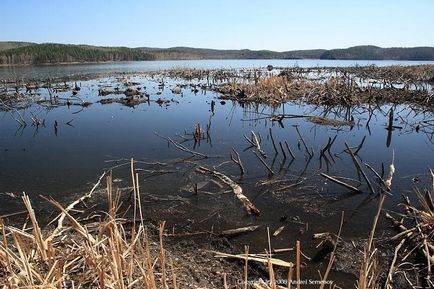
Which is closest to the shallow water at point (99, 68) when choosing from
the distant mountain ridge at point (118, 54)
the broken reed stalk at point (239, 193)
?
the distant mountain ridge at point (118, 54)

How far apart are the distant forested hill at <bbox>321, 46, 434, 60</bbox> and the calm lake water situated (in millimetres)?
113108

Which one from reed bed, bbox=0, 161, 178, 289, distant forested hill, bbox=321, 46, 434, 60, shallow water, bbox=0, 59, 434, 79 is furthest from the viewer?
distant forested hill, bbox=321, 46, 434, 60

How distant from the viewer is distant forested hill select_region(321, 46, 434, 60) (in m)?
113

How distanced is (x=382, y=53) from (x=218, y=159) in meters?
141

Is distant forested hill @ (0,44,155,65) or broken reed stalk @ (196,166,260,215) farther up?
distant forested hill @ (0,44,155,65)

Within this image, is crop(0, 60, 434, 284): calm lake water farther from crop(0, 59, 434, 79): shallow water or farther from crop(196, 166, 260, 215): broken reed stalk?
crop(0, 59, 434, 79): shallow water

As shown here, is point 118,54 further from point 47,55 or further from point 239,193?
point 239,193

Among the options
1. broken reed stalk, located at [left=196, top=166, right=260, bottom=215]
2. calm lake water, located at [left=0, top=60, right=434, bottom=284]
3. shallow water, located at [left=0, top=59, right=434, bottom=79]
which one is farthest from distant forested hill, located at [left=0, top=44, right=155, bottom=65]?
broken reed stalk, located at [left=196, top=166, right=260, bottom=215]

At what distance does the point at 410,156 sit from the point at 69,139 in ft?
38.3

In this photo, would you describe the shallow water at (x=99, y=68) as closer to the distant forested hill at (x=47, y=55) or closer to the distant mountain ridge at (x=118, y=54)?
the distant forested hill at (x=47, y=55)

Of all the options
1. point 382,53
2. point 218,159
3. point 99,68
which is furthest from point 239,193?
point 382,53

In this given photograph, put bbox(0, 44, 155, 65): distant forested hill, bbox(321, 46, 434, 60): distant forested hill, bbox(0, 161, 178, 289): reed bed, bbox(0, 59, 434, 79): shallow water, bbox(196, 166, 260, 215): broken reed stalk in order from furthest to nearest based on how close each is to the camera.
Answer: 1. bbox(321, 46, 434, 60): distant forested hill
2. bbox(0, 44, 155, 65): distant forested hill
3. bbox(0, 59, 434, 79): shallow water
4. bbox(196, 166, 260, 215): broken reed stalk
5. bbox(0, 161, 178, 289): reed bed

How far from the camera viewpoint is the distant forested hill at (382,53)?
A: 370 feet

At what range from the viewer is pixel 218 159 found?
33.1 ft
